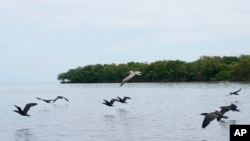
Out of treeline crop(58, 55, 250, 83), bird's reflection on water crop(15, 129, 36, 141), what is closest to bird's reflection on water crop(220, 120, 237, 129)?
bird's reflection on water crop(15, 129, 36, 141)

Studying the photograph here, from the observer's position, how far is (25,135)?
96.8 feet

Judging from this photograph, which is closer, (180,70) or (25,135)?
(25,135)

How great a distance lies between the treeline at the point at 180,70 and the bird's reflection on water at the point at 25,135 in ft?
325

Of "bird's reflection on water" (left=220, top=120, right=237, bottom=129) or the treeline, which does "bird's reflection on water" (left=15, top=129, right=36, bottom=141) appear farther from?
the treeline

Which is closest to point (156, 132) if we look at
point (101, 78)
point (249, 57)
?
point (249, 57)

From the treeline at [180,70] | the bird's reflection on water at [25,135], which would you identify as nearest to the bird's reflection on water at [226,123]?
the bird's reflection on water at [25,135]

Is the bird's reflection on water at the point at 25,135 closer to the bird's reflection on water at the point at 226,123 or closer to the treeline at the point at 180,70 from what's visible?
the bird's reflection on water at the point at 226,123

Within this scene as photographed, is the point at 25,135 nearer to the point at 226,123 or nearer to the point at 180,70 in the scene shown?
the point at 226,123

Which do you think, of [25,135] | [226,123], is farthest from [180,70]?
[25,135]

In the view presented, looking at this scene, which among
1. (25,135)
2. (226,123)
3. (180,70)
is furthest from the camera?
(180,70)

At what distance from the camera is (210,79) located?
149750 mm

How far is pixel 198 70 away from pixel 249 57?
16.6 m

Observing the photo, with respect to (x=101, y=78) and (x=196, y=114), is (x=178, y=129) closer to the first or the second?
(x=196, y=114)

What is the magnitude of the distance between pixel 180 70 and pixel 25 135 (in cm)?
12888
